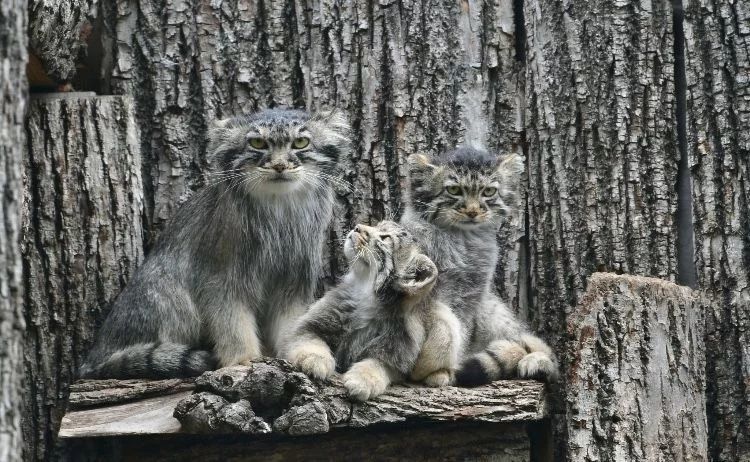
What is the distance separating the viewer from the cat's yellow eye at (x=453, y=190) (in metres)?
5.23

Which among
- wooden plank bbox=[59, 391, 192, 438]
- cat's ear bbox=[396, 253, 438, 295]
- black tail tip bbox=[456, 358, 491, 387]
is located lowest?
wooden plank bbox=[59, 391, 192, 438]

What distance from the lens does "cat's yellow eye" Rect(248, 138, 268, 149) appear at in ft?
16.9

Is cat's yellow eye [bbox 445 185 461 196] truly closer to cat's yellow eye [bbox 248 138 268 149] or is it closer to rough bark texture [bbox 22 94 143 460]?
cat's yellow eye [bbox 248 138 268 149]

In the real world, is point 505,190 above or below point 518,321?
above

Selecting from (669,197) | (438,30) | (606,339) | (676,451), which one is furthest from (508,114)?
(676,451)

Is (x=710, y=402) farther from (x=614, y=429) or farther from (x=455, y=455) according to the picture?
(x=455, y=455)

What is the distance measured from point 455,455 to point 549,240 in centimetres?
135

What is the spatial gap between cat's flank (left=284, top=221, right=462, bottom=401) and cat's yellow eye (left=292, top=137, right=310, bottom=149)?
59 centimetres

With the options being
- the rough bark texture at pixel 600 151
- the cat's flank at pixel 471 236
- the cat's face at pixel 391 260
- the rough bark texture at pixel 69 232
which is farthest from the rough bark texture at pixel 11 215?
the rough bark texture at pixel 600 151

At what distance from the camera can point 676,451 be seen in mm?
4645

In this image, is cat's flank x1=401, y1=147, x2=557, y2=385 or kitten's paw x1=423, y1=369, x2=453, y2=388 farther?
cat's flank x1=401, y1=147, x2=557, y2=385

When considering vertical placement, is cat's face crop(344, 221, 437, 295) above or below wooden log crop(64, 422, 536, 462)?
above

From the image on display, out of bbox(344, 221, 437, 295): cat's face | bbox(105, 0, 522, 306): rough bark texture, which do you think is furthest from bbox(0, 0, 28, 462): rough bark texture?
bbox(105, 0, 522, 306): rough bark texture

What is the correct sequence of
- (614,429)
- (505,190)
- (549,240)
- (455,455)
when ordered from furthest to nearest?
(549,240), (505,190), (455,455), (614,429)
